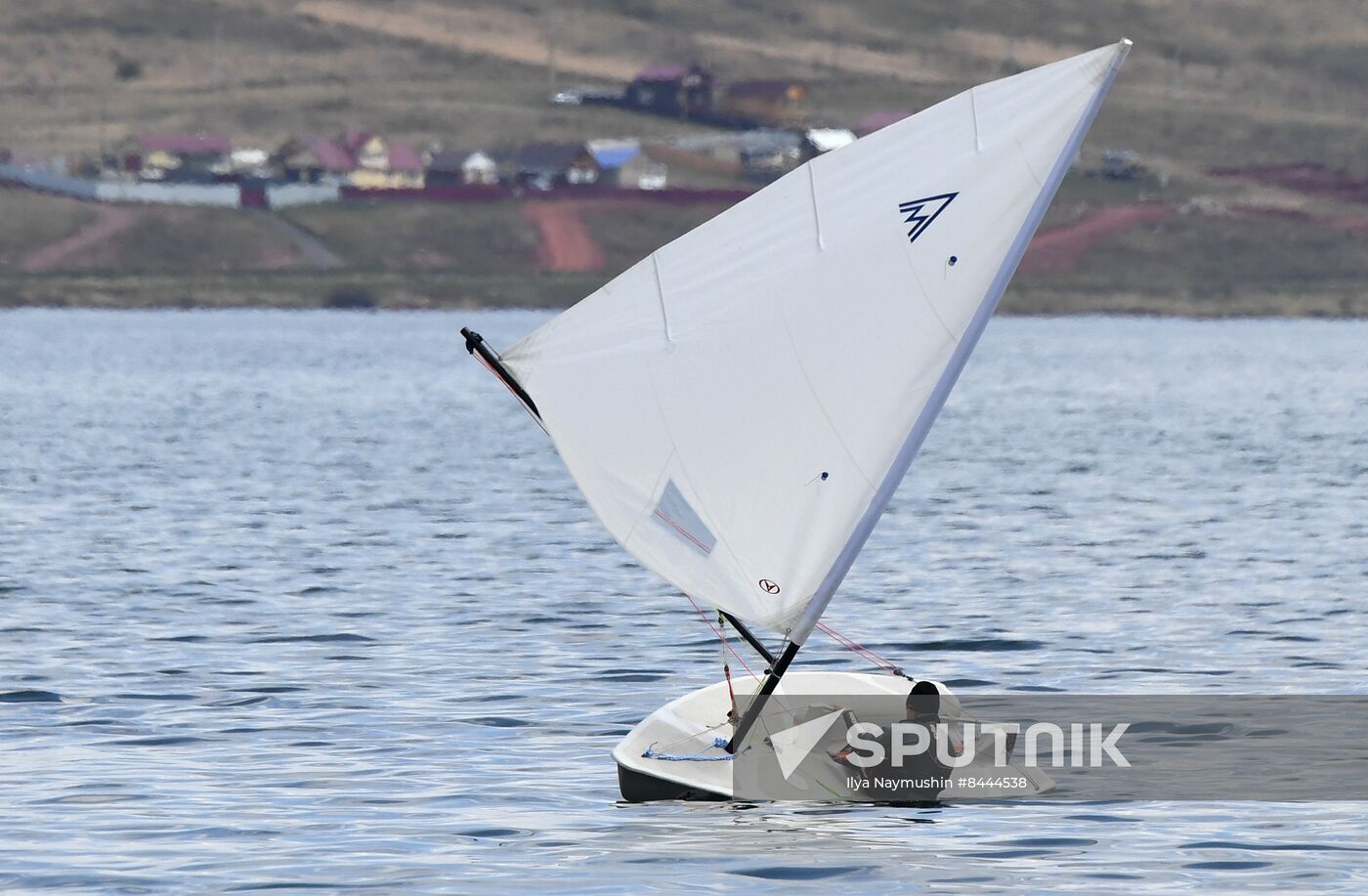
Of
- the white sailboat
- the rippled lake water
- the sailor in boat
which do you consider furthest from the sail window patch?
the rippled lake water

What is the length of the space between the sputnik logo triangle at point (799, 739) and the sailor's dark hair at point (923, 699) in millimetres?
819

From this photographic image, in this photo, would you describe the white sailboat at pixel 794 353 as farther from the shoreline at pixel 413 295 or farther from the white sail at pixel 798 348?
the shoreline at pixel 413 295

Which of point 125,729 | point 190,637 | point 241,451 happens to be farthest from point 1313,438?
point 125,729

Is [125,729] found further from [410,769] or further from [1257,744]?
[1257,744]

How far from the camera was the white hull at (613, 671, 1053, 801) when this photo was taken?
73.7 ft

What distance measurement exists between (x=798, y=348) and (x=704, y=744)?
4.01 metres

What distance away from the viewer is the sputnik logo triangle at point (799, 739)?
73.9ft

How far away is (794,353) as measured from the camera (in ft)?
73.4

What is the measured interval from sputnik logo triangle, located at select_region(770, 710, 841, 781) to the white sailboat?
1.52ft
